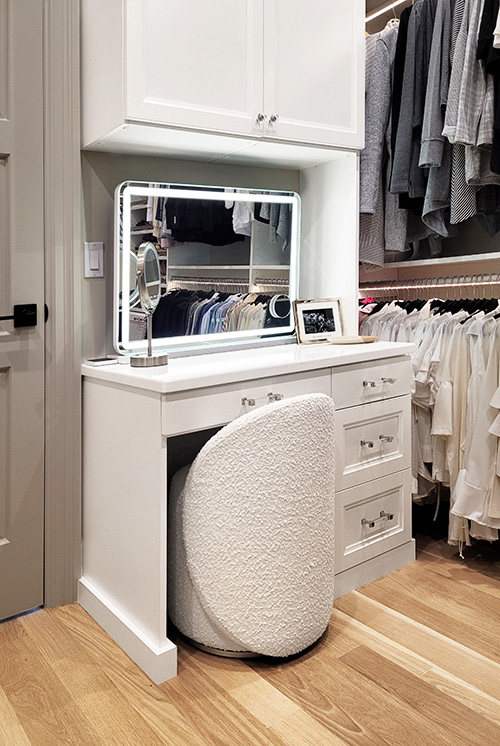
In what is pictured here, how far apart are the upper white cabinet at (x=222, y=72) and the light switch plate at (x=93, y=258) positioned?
1.05 feet

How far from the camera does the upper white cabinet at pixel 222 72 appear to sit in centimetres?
183

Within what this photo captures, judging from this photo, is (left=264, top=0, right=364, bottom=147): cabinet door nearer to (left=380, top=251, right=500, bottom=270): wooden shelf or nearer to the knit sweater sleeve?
the knit sweater sleeve

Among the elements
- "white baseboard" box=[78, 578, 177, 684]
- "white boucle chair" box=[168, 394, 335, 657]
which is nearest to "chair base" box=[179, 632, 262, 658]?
"white boucle chair" box=[168, 394, 335, 657]

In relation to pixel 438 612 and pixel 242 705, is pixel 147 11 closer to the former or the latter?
pixel 242 705

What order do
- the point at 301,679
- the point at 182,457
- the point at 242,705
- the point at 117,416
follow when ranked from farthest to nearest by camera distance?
the point at 182,457 → the point at 117,416 → the point at 301,679 → the point at 242,705

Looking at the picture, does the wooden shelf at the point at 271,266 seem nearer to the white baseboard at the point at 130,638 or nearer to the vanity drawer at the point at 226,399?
the vanity drawer at the point at 226,399

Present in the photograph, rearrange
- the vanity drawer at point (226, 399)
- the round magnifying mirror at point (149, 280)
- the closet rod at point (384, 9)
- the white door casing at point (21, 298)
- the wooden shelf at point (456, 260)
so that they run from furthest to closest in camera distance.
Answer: the closet rod at point (384, 9) < the wooden shelf at point (456, 260) < the round magnifying mirror at point (149, 280) < the white door casing at point (21, 298) < the vanity drawer at point (226, 399)

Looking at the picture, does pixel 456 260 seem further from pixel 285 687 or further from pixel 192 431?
pixel 285 687

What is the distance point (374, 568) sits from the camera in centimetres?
230

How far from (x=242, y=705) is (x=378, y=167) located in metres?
2.05

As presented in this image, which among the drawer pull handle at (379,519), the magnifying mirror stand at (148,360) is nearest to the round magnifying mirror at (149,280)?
the magnifying mirror stand at (148,360)

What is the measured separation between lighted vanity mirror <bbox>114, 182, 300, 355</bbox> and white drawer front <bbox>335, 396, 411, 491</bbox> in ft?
1.87

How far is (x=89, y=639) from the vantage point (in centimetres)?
193

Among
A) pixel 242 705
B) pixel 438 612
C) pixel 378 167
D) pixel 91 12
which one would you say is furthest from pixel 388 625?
pixel 91 12
